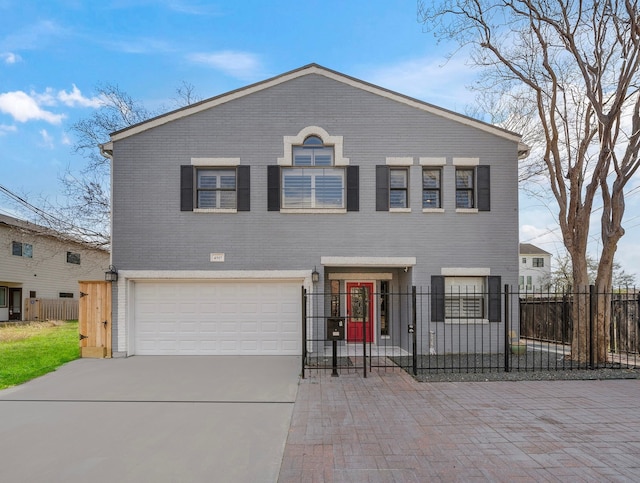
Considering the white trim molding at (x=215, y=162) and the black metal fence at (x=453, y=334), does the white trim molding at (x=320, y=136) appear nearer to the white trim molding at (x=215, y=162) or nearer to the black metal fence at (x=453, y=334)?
the white trim molding at (x=215, y=162)

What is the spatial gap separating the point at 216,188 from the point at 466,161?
7394mm

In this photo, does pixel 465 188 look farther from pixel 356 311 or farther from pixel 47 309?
pixel 47 309

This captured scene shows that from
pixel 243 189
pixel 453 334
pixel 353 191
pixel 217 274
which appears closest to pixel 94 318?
pixel 217 274

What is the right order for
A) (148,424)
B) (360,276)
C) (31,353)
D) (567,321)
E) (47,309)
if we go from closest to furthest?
(148,424)
(31,353)
(360,276)
(567,321)
(47,309)

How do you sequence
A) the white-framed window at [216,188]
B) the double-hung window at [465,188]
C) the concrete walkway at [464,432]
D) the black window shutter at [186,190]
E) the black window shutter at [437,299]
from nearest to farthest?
1. the concrete walkway at [464,432]
2. the black window shutter at [437,299]
3. the black window shutter at [186,190]
4. the white-framed window at [216,188]
5. the double-hung window at [465,188]

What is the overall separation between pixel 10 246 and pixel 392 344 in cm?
2407

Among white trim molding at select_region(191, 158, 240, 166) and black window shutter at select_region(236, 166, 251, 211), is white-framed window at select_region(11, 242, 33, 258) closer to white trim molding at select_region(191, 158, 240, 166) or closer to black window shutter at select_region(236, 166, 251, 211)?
white trim molding at select_region(191, 158, 240, 166)

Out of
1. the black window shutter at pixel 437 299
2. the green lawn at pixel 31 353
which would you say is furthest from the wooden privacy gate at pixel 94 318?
the black window shutter at pixel 437 299

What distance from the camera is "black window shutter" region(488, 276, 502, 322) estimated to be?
38.1 feet

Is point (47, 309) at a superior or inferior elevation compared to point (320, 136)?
inferior

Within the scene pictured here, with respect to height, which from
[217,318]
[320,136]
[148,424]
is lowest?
[148,424]

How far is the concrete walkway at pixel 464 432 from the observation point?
4.48 metres

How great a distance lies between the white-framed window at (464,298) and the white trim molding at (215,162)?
7.05 metres

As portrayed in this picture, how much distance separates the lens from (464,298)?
38.8 ft
